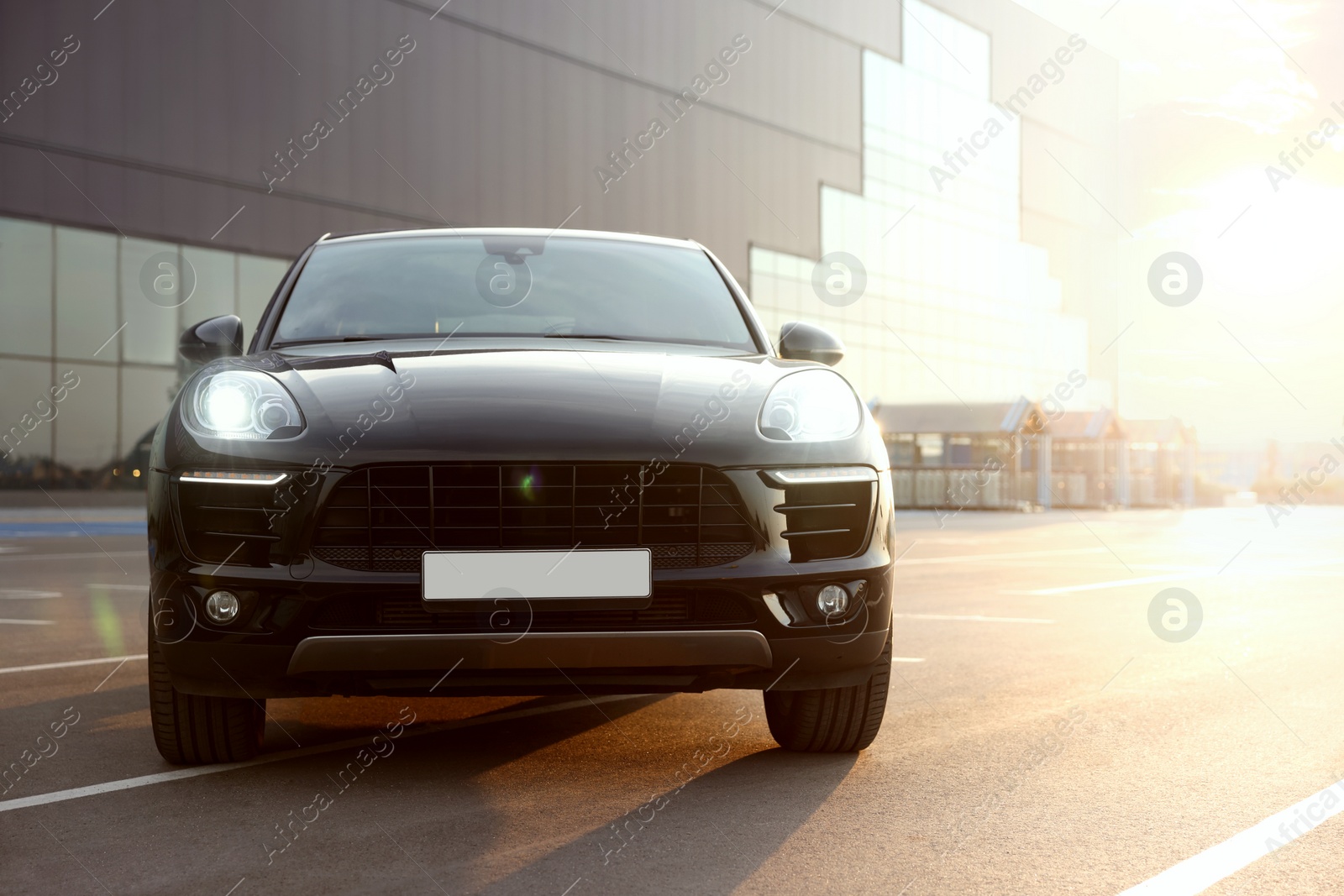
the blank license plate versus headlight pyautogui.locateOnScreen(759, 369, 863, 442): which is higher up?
headlight pyautogui.locateOnScreen(759, 369, 863, 442)

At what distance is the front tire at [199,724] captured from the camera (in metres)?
3.69

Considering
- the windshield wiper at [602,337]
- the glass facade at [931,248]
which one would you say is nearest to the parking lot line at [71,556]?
the windshield wiper at [602,337]

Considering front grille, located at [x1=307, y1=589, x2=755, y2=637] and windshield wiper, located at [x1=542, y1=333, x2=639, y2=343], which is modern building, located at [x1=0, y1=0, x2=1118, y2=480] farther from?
front grille, located at [x1=307, y1=589, x2=755, y2=637]

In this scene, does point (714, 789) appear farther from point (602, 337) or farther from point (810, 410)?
point (602, 337)

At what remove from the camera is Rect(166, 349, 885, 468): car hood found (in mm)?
3334

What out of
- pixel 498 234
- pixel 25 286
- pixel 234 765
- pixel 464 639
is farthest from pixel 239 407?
pixel 25 286

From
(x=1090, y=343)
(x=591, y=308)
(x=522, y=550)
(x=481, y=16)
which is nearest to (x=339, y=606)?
(x=522, y=550)

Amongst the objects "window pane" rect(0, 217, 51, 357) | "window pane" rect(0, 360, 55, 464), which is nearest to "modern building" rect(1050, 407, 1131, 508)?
"window pane" rect(0, 360, 55, 464)

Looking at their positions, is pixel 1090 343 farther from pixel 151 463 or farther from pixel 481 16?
pixel 151 463

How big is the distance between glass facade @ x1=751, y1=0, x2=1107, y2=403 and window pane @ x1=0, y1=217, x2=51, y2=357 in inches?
833

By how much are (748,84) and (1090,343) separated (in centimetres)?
2884

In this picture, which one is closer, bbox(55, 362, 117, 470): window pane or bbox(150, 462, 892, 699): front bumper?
bbox(150, 462, 892, 699): front bumper

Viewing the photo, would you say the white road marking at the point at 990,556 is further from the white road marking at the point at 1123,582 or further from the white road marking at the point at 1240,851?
the white road marking at the point at 1240,851

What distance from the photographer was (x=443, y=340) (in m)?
4.18
